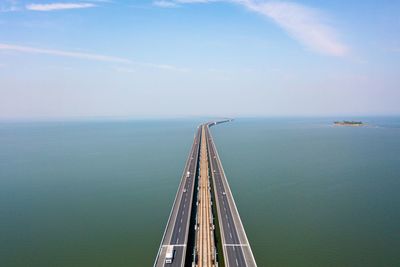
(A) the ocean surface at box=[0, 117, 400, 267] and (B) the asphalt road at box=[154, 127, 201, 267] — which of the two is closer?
(B) the asphalt road at box=[154, 127, 201, 267]

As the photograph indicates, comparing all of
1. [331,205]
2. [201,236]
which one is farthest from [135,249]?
[331,205]

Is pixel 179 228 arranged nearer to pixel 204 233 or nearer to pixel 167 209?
pixel 204 233

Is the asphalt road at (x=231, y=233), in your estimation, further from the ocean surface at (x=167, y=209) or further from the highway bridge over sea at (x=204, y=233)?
the ocean surface at (x=167, y=209)

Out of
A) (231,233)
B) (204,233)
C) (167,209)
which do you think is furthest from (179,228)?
(167,209)

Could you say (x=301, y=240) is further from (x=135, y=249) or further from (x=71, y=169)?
(x=71, y=169)

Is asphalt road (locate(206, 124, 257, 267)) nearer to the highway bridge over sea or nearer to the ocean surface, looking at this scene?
the highway bridge over sea

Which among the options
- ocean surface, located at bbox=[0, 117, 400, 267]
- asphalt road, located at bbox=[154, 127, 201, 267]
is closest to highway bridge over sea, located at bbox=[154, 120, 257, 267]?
asphalt road, located at bbox=[154, 127, 201, 267]

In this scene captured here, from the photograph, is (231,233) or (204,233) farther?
(204,233)

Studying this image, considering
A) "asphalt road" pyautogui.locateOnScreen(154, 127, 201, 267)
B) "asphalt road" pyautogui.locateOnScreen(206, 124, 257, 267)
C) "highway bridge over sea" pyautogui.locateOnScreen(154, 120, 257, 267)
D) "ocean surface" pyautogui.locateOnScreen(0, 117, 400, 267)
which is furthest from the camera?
"ocean surface" pyautogui.locateOnScreen(0, 117, 400, 267)
